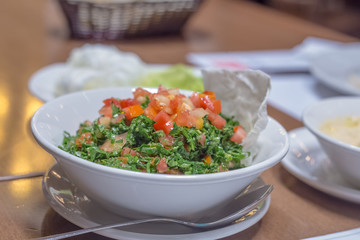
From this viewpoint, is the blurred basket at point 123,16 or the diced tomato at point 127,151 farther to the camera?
the blurred basket at point 123,16

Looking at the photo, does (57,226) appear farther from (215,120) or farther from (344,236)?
(344,236)

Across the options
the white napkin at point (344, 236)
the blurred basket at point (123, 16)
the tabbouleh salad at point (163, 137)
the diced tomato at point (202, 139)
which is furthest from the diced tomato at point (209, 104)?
the blurred basket at point (123, 16)

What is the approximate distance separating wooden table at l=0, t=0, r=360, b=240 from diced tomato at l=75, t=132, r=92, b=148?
153mm

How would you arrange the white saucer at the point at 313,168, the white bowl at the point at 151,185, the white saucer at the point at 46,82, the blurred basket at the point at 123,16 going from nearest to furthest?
the white bowl at the point at 151,185 < the white saucer at the point at 313,168 < the white saucer at the point at 46,82 < the blurred basket at the point at 123,16

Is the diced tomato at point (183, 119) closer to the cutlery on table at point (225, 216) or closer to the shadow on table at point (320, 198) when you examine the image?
the cutlery on table at point (225, 216)

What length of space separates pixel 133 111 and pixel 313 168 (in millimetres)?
538

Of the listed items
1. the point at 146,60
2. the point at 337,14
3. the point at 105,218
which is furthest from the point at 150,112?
the point at 337,14

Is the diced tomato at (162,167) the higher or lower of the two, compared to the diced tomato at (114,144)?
higher

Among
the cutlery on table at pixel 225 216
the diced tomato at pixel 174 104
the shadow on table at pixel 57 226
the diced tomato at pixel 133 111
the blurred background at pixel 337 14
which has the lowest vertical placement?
the blurred background at pixel 337 14

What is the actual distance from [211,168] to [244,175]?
0.40 feet

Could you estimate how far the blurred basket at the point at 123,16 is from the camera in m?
2.37

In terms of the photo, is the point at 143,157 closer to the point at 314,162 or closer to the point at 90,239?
the point at 90,239

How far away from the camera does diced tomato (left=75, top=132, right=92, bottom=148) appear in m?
1.02

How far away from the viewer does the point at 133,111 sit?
1.05 metres
